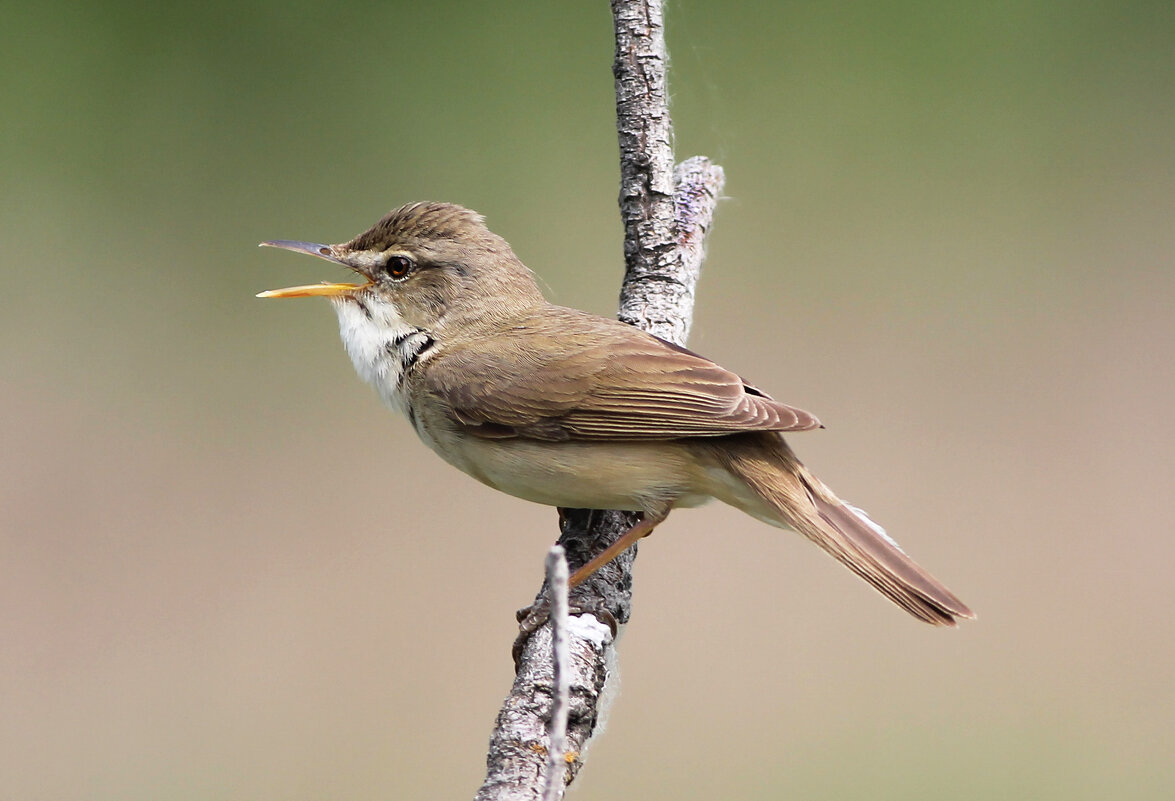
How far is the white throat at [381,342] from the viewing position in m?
3.32

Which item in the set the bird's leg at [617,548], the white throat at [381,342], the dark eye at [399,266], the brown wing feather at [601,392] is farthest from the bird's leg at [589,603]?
the dark eye at [399,266]

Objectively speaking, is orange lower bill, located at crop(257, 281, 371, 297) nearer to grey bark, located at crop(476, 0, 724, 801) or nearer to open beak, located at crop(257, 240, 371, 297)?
open beak, located at crop(257, 240, 371, 297)

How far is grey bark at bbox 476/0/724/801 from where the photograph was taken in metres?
2.47

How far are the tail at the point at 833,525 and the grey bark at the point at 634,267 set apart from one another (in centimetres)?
43

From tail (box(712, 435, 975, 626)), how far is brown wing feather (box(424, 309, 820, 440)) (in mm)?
132

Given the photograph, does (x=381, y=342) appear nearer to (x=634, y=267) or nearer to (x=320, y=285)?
(x=320, y=285)

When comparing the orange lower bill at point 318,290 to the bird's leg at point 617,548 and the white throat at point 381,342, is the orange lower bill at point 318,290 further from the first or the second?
the bird's leg at point 617,548

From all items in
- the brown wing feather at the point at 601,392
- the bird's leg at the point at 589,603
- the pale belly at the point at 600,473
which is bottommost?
the bird's leg at the point at 589,603

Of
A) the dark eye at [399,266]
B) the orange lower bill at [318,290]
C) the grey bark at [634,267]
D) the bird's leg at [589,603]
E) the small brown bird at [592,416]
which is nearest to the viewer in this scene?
the grey bark at [634,267]

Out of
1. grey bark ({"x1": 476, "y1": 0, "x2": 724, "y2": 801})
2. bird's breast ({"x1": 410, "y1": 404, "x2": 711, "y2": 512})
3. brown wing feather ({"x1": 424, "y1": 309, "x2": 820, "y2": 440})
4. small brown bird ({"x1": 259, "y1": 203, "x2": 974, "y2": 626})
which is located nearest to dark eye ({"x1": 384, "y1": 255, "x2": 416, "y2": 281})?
small brown bird ({"x1": 259, "y1": 203, "x2": 974, "y2": 626})

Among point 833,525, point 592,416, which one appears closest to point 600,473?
point 592,416

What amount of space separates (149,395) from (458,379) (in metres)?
3.58

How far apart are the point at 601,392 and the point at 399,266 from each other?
2.61 feet

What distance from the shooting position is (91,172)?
6.46m
